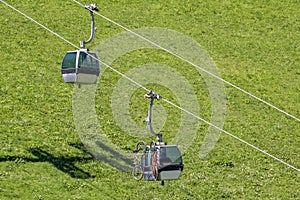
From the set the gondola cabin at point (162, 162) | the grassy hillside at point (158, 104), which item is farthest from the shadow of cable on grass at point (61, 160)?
the gondola cabin at point (162, 162)

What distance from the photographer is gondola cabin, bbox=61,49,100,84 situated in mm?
25562

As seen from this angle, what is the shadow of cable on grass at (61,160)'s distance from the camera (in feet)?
102

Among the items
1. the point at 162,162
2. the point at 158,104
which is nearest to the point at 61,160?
the point at 158,104

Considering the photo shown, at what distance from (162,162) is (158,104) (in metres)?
18.8

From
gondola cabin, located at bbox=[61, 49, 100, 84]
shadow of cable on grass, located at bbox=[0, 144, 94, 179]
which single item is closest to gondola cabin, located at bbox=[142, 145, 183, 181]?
gondola cabin, located at bbox=[61, 49, 100, 84]

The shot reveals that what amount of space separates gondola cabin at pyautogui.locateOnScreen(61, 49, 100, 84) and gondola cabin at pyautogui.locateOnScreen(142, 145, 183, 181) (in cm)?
495

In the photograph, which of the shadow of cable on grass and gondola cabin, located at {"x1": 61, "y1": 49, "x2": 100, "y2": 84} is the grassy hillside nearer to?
the shadow of cable on grass

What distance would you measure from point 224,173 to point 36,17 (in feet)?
74.6

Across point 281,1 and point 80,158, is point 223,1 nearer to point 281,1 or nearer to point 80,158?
point 281,1

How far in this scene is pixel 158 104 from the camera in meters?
40.6

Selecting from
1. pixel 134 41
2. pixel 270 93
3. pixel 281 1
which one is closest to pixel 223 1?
pixel 281 1

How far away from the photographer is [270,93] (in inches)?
1724

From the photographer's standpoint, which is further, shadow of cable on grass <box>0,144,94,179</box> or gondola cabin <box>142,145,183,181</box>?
shadow of cable on grass <box>0,144,94,179</box>

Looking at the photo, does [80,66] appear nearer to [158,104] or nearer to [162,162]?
[162,162]
